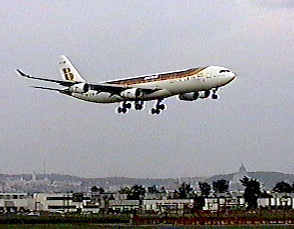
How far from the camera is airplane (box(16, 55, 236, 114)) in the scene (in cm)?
9481

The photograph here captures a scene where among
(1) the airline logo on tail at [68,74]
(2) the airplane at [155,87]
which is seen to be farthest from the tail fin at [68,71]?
(2) the airplane at [155,87]

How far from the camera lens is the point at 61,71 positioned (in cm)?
12719

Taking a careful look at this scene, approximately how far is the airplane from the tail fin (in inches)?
460

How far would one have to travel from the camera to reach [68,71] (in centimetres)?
12581

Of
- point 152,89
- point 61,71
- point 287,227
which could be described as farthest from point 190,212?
point 287,227

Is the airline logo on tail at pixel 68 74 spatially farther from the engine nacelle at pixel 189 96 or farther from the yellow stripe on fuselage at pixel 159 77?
the engine nacelle at pixel 189 96

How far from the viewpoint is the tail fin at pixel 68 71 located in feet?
407

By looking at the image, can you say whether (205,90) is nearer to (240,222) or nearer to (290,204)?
(240,222)

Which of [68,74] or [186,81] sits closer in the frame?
[186,81]

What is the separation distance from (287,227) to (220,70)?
23.5m

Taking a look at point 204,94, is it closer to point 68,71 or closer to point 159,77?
point 159,77

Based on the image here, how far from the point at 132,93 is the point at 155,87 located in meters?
3.66

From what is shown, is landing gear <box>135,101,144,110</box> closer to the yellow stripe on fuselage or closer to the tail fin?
the yellow stripe on fuselage

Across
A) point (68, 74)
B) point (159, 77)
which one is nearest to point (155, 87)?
point (159, 77)
